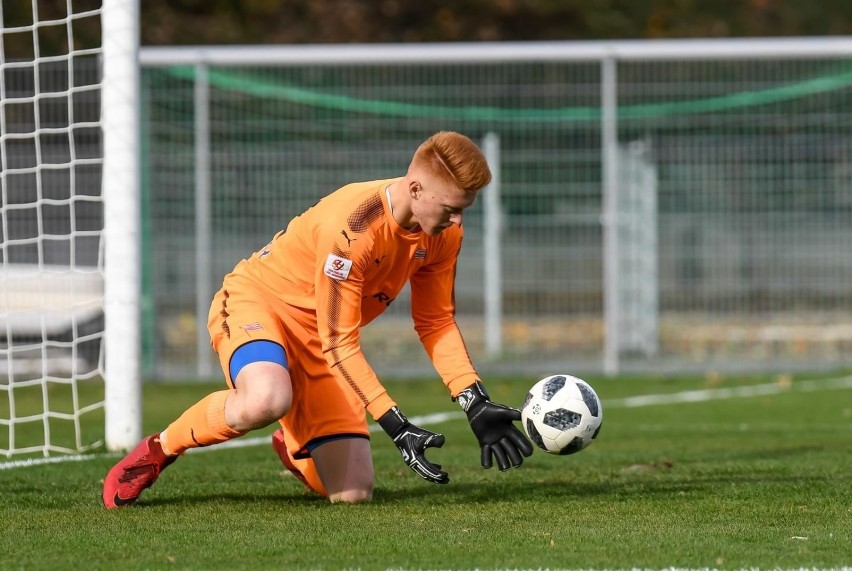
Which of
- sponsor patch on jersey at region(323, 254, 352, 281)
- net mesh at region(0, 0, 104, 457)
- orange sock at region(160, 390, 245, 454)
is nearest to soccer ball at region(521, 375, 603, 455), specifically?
sponsor patch on jersey at region(323, 254, 352, 281)

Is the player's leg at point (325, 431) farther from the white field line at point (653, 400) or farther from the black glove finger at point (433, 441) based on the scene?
the white field line at point (653, 400)

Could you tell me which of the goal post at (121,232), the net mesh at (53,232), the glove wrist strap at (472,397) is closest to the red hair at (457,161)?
the glove wrist strap at (472,397)

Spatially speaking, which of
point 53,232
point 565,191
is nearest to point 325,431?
point 53,232

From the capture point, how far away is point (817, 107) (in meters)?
14.0

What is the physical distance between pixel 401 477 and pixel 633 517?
171cm

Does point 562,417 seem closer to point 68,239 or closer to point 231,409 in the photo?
point 231,409

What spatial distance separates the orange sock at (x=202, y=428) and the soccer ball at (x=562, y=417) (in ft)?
3.79

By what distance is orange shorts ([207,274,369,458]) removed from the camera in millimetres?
5629

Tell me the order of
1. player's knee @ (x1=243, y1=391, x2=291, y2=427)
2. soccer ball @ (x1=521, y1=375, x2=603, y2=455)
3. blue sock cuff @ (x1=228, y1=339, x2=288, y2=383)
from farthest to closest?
blue sock cuff @ (x1=228, y1=339, x2=288, y2=383) < soccer ball @ (x1=521, y1=375, x2=603, y2=455) < player's knee @ (x1=243, y1=391, x2=291, y2=427)

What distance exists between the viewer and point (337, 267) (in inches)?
205

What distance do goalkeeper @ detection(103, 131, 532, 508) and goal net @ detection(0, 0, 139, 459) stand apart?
181cm

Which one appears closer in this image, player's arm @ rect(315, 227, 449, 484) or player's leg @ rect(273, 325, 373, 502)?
player's arm @ rect(315, 227, 449, 484)

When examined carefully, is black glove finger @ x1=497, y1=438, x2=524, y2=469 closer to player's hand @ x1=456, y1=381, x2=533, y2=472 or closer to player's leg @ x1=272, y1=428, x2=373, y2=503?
player's hand @ x1=456, y1=381, x2=533, y2=472

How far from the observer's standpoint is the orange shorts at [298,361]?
5.63 m
